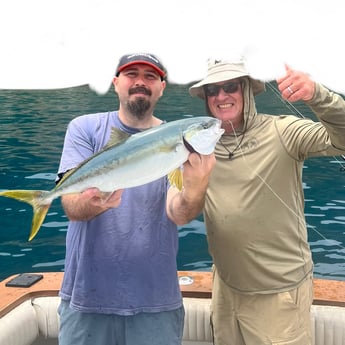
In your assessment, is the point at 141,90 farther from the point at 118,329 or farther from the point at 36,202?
the point at 118,329

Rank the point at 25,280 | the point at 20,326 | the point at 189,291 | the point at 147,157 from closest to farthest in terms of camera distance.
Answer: the point at 147,157
the point at 20,326
the point at 189,291
the point at 25,280

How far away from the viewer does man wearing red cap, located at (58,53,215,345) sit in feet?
11.5

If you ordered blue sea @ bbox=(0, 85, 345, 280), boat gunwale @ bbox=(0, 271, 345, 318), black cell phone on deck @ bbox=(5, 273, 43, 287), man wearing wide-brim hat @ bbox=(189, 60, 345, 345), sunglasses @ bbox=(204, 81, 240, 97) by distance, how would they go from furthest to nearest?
blue sea @ bbox=(0, 85, 345, 280) → black cell phone on deck @ bbox=(5, 273, 43, 287) → boat gunwale @ bbox=(0, 271, 345, 318) → sunglasses @ bbox=(204, 81, 240, 97) → man wearing wide-brim hat @ bbox=(189, 60, 345, 345)

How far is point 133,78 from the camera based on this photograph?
3.66 m

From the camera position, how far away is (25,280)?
213 inches

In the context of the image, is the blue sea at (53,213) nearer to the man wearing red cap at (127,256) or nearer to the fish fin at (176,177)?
the man wearing red cap at (127,256)

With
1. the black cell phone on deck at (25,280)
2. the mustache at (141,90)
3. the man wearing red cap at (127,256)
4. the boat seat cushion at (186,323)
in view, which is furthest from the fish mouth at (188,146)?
the black cell phone on deck at (25,280)

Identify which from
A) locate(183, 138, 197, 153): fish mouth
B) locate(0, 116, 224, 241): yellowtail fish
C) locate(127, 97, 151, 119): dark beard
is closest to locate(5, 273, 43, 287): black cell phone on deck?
locate(0, 116, 224, 241): yellowtail fish

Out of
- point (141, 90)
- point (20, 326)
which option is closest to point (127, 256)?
point (141, 90)

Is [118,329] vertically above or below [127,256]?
below

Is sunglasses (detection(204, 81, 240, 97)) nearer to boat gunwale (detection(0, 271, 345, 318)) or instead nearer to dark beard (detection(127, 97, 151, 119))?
dark beard (detection(127, 97, 151, 119))

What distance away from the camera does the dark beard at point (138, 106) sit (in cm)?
360

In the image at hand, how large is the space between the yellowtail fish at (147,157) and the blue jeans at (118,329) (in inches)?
38.7

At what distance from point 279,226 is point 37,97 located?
32864mm
